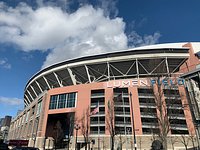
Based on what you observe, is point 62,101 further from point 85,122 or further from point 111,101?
point 111,101

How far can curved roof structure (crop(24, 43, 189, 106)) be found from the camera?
54438 millimetres

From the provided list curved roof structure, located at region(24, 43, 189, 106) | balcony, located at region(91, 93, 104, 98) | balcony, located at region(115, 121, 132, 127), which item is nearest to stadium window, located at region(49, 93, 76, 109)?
balcony, located at region(91, 93, 104, 98)

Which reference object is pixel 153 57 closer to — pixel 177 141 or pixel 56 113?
pixel 177 141

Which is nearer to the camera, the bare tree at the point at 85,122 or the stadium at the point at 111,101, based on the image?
the stadium at the point at 111,101

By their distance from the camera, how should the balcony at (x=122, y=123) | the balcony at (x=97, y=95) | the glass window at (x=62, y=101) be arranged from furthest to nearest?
the glass window at (x=62, y=101)
the balcony at (x=97, y=95)
the balcony at (x=122, y=123)

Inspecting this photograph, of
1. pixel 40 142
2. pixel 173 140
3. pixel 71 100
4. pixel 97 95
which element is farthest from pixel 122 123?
pixel 40 142

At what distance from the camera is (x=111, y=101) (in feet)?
159

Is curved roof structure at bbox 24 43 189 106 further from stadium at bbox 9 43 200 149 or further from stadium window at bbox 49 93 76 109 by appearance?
stadium window at bbox 49 93 76 109

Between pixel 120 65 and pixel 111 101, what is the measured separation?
1387 cm

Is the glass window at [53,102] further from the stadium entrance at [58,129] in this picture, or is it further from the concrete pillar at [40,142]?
the concrete pillar at [40,142]

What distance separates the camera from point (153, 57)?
177 ft

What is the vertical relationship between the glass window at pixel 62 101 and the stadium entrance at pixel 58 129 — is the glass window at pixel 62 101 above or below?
above

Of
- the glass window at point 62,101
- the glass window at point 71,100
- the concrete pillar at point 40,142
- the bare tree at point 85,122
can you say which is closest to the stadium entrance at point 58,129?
the glass window at point 71,100

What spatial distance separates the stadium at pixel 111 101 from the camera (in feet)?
151
